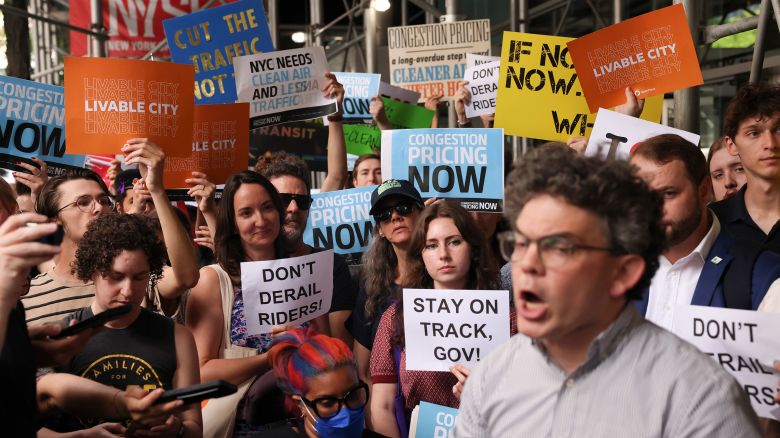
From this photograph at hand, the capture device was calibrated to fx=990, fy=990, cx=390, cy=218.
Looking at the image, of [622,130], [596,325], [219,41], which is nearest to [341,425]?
[596,325]

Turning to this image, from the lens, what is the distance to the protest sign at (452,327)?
414 centimetres

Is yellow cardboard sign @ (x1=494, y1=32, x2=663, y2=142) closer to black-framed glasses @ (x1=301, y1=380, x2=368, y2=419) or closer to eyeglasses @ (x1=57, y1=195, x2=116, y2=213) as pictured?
eyeglasses @ (x1=57, y1=195, x2=116, y2=213)

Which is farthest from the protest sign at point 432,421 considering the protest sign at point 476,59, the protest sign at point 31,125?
the protest sign at point 476,59

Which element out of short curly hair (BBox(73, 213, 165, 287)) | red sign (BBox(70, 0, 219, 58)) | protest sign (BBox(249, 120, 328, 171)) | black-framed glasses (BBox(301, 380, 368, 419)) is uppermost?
red sign (BBox(70, 0, 219, 58))

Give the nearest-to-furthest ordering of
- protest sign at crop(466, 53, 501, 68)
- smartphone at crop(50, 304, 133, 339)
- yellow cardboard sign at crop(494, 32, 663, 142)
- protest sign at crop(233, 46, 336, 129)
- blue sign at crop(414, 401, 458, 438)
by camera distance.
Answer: smartphone at crop(50, 304, 133, 339) → blue sign at crop(414, 401, 458, 438) → yellow cardboard sign at crop(494, 32, 663, 142) → protest sign at crop(233, 46, 336, 129) → protest sign at crop(466, 53, 501, 68)

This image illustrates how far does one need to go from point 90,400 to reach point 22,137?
128 inches

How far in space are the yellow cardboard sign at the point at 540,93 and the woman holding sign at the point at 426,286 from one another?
6.06 feet

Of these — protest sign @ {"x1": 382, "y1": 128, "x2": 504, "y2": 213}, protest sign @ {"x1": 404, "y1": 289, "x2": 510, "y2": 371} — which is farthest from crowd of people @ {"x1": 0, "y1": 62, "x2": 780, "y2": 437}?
protest sign @ {"x1": 382, "y1": 128, "x2": 504, "y2": 213}

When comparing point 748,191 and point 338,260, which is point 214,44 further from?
point 748,191

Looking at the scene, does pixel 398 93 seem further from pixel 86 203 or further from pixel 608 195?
pixel 608 195

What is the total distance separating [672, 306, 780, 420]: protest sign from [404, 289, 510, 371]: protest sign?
95 cm

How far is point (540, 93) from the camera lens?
635cm

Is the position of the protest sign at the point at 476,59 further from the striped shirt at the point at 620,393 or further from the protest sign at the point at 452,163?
the striped shirt at the point at 620,393

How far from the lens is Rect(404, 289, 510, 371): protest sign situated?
4137mm
